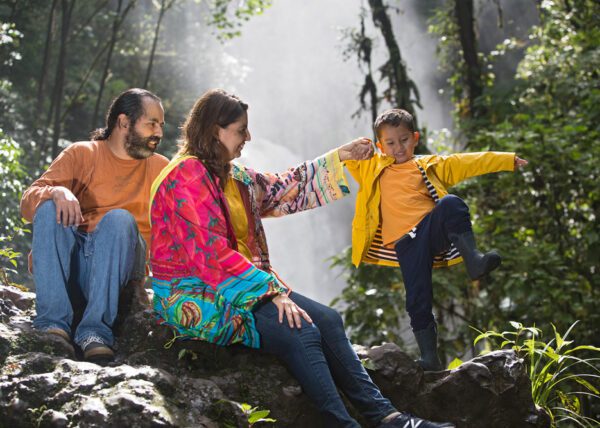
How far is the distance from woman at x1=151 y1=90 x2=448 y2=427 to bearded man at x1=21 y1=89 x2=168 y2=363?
0.73 ft

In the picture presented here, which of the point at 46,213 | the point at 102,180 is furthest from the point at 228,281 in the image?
the point at 102,180

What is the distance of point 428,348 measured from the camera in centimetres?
364

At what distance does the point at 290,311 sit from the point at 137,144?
4.19 ft

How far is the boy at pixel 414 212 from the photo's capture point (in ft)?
11.8

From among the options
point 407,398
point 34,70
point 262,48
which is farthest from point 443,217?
point 262,48

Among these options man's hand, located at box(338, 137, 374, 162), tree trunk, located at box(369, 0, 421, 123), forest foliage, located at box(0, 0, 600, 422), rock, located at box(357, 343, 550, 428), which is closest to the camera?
rock, located at box(357, 343, 550, 428)

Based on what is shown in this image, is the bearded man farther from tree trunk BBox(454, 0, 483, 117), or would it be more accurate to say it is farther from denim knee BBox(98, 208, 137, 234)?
tree trunk BBox(454, 0, 483, 117)

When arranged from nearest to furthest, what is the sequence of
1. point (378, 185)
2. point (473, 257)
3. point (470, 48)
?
point (473, 257) → point (378, 185) → point (470, 48)

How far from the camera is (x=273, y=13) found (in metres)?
28.3

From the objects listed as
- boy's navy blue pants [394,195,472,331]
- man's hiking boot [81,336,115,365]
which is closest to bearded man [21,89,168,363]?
man's hiking boot [81,336,115,365]

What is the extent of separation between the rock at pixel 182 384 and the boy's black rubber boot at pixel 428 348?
6 cm

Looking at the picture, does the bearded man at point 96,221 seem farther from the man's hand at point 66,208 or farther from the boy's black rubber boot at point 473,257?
the boy's black rubber boot at point 473,257

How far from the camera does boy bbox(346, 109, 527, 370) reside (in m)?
3.60

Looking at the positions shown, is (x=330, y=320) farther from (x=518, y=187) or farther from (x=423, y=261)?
(x=518, y=187)
